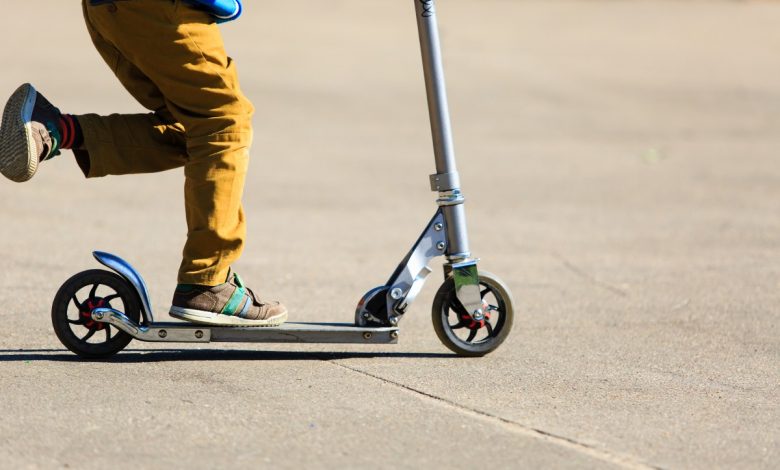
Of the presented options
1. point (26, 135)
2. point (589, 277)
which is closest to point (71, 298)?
point (26, 135)

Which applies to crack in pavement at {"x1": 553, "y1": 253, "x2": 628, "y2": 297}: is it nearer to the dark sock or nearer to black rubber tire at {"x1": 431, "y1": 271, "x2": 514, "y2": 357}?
black rubber tire at {"x1": 431, "y1": 271, "x2": 514, "y2": 357}

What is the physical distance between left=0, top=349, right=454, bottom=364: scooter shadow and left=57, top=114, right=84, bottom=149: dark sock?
859 mm

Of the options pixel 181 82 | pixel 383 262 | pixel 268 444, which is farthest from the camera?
pixel 383 262

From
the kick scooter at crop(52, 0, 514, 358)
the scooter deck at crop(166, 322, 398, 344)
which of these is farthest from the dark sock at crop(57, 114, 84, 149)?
the scooter deck at crop(166, 322, 398, 344)

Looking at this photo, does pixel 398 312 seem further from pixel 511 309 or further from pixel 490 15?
pixel 490 15

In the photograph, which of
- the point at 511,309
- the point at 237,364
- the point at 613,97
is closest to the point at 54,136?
the point at 237,364

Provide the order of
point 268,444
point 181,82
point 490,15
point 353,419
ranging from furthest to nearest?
1. point 490,15
2. point 181,82
3. point 353,419
4. point 268,444

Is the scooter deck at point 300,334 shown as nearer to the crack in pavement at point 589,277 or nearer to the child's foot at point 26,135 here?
the child's foot at point 26,135

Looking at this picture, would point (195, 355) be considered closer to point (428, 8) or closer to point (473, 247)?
point (428, 8)

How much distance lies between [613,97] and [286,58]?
4.66 m

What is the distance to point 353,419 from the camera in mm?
4066

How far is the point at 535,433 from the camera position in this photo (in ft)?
13.1

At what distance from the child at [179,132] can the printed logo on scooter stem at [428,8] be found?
0.83 metres

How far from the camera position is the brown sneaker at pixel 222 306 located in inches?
186
